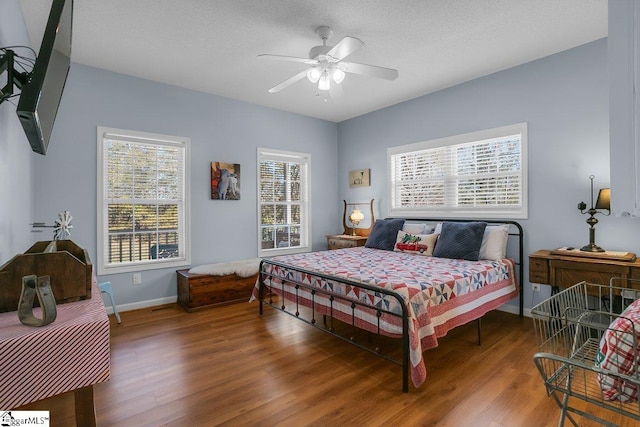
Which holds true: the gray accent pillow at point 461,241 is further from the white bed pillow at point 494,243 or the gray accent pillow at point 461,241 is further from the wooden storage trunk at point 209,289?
the wooden storage trunk at point 209,289

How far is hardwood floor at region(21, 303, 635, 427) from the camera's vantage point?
1.88 meters

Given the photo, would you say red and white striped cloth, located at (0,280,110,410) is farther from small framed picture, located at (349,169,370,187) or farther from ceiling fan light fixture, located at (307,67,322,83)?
small framed picture, located at (349,169,370,187)

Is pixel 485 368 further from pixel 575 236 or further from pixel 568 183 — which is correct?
pixel 568 183

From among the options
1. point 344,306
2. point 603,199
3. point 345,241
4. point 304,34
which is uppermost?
point 304,34

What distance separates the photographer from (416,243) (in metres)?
3.84

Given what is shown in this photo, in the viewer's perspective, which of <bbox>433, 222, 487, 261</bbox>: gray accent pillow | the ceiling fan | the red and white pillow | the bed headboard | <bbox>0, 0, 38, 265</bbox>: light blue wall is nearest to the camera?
the red and white pillow

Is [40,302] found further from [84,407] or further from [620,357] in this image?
[620,357]

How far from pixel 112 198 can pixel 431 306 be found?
3557 millimetres

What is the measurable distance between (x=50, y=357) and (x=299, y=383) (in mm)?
1564

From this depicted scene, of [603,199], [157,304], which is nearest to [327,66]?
[603,199]

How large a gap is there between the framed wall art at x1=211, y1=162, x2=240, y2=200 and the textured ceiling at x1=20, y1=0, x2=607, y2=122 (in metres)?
1.09

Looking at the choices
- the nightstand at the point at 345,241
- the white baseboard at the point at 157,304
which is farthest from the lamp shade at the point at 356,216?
the white baseboard at the point at 157,304

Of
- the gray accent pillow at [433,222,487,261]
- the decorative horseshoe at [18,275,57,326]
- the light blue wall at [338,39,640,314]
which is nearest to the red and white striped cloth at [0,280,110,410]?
the decorative horseshoe at [18,275,57,326]

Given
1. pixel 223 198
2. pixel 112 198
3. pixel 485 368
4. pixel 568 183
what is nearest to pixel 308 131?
pixel 223 198
